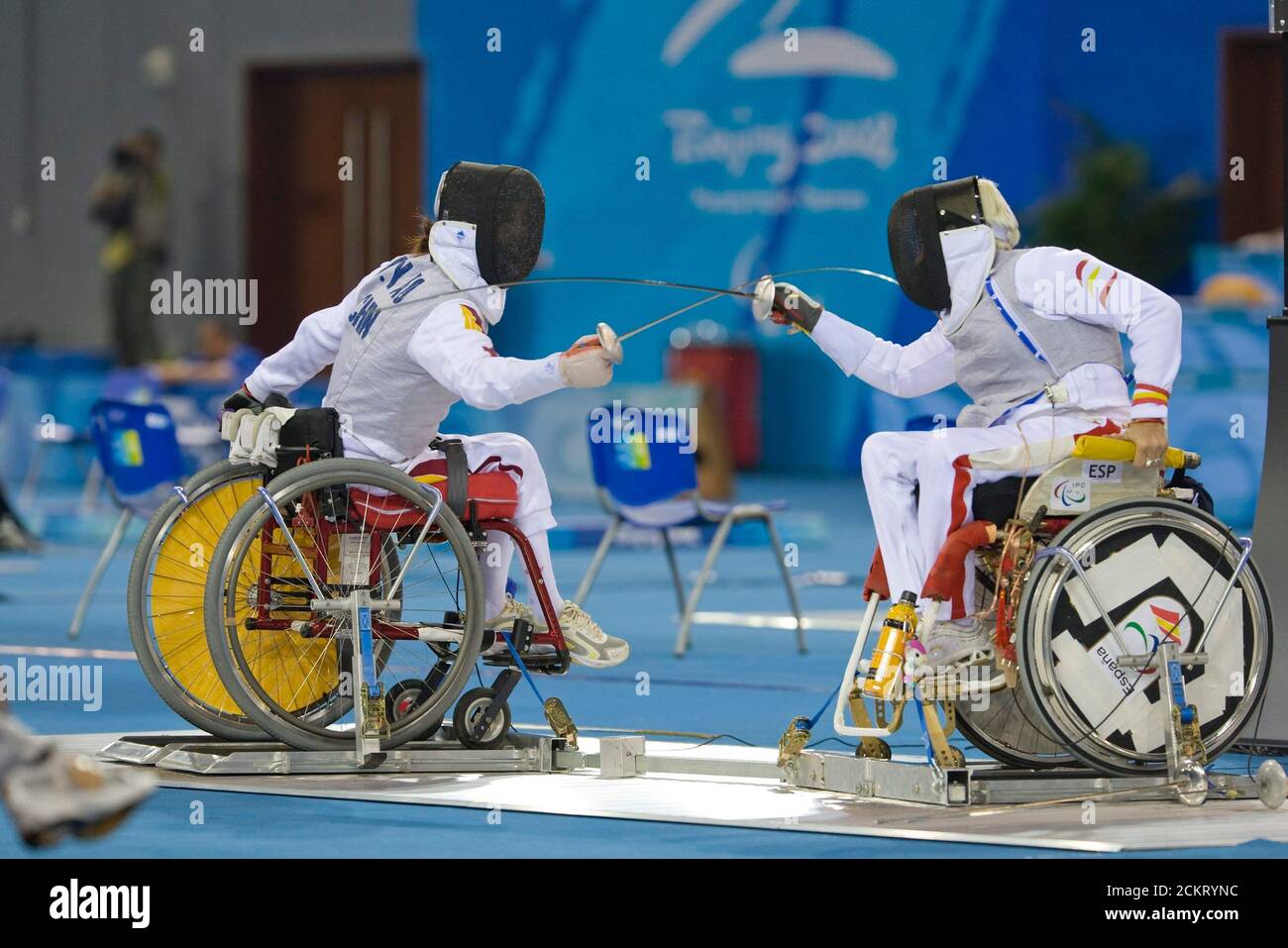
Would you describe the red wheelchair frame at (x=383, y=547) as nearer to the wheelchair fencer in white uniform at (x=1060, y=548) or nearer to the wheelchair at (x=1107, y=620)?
the wheelchair fencer in white uniform at (x=1060, y=548)

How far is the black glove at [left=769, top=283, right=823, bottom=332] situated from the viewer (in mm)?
4707

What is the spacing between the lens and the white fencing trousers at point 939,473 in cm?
429

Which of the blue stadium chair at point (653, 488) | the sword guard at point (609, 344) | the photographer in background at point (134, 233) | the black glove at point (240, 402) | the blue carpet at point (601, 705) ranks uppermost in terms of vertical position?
the photographer in background at point (134, 233)

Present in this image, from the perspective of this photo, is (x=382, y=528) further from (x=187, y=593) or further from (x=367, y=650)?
(x=187, y=593)

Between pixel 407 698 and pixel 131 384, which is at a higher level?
pixel 131 384

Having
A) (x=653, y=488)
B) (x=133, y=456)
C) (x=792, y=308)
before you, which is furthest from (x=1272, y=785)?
(x=133, y=456)

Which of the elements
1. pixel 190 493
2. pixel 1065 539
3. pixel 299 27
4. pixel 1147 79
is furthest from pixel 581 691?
pixel 299 27

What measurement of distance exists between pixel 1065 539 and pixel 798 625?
9.37ft

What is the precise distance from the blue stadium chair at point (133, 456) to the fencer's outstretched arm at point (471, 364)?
8.97ft

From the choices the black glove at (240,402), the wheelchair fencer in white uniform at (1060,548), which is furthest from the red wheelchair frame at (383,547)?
the wheelchair fencer in white uniform at (1060,548)

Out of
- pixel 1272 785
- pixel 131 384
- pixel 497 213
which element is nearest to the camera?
pixel 1272 785

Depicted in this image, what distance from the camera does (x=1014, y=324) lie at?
176 inches

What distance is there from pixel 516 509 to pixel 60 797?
2.01 meters

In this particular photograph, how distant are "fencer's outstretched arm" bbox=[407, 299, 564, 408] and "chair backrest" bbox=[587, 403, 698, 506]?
89.4 inches
